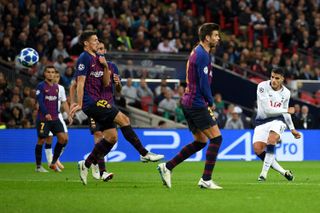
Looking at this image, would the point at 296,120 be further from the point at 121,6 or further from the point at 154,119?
the point at 121,6

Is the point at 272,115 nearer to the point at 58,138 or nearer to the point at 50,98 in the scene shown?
the point at 58,138

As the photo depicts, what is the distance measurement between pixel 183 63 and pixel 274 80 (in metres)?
13.3

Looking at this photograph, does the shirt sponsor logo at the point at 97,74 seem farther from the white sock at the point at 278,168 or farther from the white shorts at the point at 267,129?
the white sock at the point at 278,168

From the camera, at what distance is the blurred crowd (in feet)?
87.4

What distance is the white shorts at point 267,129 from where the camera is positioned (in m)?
16.0

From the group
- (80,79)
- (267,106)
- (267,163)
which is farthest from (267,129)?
(80,79)

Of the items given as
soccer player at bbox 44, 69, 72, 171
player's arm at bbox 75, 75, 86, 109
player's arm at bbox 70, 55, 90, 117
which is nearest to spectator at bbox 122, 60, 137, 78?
soccer player at bbox 44, 69, 72, 171

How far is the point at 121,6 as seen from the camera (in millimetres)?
30969

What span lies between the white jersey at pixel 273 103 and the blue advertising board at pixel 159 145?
912cm

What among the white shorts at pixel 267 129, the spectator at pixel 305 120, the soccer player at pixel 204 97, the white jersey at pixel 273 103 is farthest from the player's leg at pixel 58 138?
the spectator at pixel 305 120

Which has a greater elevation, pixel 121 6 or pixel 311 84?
pixel 121 6

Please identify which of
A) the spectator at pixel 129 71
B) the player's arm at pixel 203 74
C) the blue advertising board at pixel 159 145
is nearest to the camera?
the player's arm at pixel 203 74

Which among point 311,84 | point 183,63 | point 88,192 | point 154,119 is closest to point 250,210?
point 88,192

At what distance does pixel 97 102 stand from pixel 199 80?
1971 millimetres
